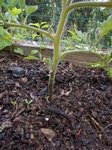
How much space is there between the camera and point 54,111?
797 mm

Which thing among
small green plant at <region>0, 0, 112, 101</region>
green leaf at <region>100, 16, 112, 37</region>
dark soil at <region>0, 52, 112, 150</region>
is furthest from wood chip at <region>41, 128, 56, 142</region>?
green leaf at <region>100, 16, 112, 37</region>

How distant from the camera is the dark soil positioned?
2.36 feet

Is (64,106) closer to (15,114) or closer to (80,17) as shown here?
(15,114)

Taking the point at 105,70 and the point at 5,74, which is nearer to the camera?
the point at 5,74

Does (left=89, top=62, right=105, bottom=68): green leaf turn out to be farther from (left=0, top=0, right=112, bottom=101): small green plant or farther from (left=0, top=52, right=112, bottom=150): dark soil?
(left=0, top=0, right=112, bottom=101): small green plant

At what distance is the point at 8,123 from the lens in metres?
0.74

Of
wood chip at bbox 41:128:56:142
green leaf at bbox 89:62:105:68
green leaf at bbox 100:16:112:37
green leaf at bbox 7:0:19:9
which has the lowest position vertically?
wood chip at bbox 41:128:56:142

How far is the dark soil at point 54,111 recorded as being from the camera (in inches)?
28.4

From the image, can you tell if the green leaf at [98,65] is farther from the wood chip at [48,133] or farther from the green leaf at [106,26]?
the wood chip at [48,133]

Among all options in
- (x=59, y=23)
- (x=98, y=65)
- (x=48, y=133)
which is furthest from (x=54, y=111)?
(x=98, y=65)

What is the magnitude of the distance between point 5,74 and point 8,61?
16cm

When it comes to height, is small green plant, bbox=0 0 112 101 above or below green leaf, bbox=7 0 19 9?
below

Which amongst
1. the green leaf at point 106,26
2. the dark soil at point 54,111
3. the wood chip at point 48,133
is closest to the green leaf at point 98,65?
the dark soil at point 54,111

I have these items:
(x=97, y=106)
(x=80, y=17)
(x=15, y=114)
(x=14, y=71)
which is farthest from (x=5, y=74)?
(x=80, y=17)
